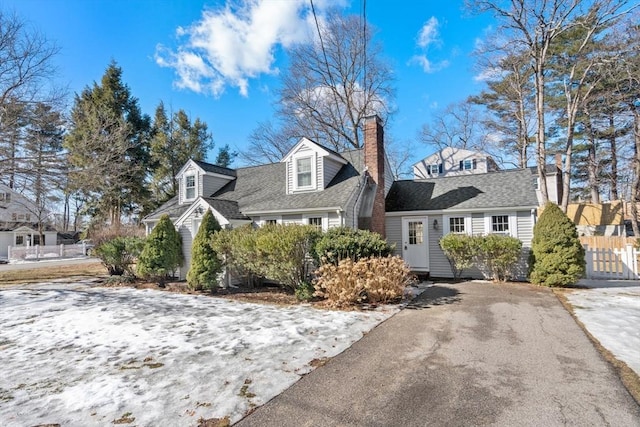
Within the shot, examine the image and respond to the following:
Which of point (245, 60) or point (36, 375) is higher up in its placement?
point (245, 60)

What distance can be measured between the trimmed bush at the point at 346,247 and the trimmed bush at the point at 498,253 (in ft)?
12.9

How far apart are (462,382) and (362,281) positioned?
4184mm

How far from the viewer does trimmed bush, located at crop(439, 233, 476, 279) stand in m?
11.2

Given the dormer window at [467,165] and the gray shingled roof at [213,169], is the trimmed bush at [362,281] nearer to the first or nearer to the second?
the gray shingled roof at [213,169]

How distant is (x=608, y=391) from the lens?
3566mm

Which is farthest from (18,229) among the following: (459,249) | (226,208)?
(459,249)

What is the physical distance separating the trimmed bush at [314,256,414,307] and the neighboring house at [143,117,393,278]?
2.87 metres

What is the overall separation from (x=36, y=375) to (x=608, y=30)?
2429 centimetres

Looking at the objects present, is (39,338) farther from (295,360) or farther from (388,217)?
(388,217)

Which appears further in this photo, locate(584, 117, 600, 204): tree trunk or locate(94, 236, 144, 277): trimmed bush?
locate(584, 117, 600, 204): tree trunk

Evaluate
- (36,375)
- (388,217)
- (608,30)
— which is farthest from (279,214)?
(608,30)

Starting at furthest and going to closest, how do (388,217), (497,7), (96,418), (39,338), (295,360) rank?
1. (497,7)
2. (388,217)
3. (39,338)
4. (295,360)
5. (96,418)

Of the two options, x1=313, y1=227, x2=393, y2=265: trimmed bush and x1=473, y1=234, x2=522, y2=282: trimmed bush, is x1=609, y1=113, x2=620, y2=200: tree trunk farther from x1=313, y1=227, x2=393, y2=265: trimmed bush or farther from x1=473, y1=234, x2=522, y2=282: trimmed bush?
x1=313, y1=227, x2=393, y2=265: trimmed bush

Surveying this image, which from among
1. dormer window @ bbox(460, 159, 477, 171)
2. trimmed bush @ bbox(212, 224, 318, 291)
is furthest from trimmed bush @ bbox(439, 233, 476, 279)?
dormer window @ bbox(460, 159, 477, 171)
